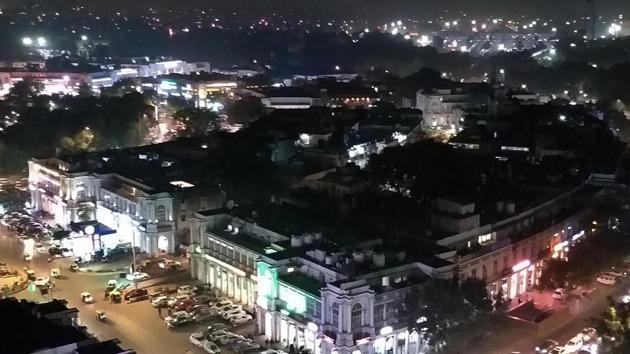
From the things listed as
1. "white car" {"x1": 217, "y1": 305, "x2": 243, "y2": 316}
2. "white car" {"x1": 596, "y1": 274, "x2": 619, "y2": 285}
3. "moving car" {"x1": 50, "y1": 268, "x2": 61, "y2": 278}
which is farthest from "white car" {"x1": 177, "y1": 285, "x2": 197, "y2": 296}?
"white car" {"x1": 596, "y1": 274, "x2": 619, "y2": 285}

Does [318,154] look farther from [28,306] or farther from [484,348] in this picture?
[28,306]

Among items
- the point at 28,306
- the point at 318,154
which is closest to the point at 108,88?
the point at 318,154

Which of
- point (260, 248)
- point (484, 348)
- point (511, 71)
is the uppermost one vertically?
point (511, 71)

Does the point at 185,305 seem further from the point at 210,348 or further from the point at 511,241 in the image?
the point at 511,241

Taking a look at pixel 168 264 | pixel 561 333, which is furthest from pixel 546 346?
pixel 168 264

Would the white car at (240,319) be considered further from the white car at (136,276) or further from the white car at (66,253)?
the white car at (66,253)

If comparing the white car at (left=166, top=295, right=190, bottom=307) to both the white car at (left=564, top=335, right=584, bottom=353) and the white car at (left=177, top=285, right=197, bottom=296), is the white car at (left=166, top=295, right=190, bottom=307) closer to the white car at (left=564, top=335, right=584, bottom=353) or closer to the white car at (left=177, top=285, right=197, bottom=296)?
the white car at (left=177, top=285, right=197, bottom=296)
